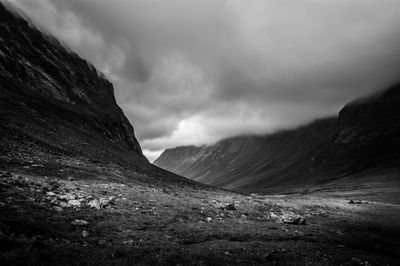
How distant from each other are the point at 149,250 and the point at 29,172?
24.5 metres

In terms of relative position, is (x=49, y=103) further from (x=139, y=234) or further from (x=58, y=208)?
(x=139, y=234)

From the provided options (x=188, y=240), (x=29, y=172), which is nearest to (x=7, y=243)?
(x=188, y=240)

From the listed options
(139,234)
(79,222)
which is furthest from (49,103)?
(139,234)

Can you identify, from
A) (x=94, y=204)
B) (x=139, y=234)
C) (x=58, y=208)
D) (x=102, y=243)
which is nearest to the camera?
(x=102, y=243)

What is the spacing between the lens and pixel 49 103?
98938mm

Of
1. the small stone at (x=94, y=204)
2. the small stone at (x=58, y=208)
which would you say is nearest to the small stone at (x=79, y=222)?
the small stone at (x=58, y=208)

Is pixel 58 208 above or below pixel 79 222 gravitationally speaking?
above

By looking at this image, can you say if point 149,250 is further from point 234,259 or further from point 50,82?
point 50,82

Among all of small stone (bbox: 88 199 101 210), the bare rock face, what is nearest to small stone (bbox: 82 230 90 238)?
small stone (bbox: 88 199 101 210)

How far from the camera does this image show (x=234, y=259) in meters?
20.2

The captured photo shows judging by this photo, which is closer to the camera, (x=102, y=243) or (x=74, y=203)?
(x=102, y=243)

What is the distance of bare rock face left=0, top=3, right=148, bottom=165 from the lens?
A: 64.6 meters

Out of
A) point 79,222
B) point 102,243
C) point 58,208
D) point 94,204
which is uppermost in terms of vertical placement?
point 94,204

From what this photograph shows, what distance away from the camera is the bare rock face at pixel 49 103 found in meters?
64.6
